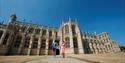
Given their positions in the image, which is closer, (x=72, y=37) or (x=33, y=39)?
(x=72, y=37)

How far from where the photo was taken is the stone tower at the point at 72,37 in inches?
1162

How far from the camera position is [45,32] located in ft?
128

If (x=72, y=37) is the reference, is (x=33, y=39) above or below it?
below

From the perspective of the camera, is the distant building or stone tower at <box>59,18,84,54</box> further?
stone tower at <box>59,18,84,54</box>

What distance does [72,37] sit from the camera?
101 feet

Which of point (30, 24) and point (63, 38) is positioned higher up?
point (30, 24)

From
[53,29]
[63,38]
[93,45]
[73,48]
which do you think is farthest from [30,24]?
[93,45]

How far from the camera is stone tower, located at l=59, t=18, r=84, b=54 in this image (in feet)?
96.8

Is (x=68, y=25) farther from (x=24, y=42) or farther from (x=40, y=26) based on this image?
(x=24, y=42)

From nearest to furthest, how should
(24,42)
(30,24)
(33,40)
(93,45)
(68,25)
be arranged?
(24,42) → (33,40) → (68,25) → (30,24) → (93,45)

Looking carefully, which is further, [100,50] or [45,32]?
[100,50]

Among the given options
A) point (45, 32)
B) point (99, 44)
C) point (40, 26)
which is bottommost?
point (99, 44)

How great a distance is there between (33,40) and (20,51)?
5.96 metres

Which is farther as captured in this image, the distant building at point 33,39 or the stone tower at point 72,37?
the stone tower at point 72,37
